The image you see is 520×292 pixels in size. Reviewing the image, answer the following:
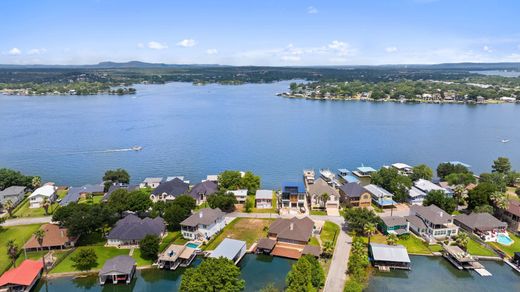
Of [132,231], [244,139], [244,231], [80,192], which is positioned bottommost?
[244,139]

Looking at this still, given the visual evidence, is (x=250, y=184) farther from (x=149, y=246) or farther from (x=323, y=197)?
(x=149, y=246)

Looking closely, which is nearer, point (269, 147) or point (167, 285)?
point (167, 285)

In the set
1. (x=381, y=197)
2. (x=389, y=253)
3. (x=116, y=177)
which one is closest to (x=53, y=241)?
(x=116, y=177)

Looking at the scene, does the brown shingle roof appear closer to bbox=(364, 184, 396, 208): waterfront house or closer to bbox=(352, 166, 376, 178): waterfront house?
bbox=(364, 184, 396, 208): waterfront house

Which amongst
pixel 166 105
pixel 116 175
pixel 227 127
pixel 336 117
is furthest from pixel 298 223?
pixel 166 105

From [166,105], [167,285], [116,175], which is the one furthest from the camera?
[166,105]

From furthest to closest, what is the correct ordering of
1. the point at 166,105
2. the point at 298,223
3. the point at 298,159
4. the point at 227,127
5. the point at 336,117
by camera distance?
the point at 166,105 → the point at 336,117 → the point at 227,127 → the point at 298,159 → the point at 298,223

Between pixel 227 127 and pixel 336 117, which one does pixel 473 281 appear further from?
pixel 336 117
